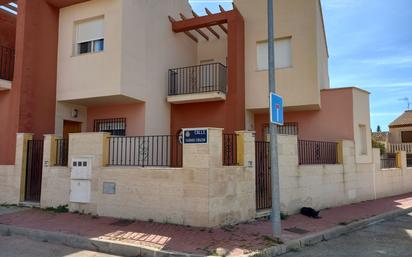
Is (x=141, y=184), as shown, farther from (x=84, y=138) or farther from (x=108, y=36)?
(x=108, y=36)

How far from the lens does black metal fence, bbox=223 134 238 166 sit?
32.2ft

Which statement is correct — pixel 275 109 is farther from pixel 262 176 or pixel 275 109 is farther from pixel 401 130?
pixel 401 130

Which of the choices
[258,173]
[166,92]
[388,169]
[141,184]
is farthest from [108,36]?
[388,169]

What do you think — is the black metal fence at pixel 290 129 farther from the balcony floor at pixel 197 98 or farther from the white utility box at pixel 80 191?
the white utility box at pixel 80 191

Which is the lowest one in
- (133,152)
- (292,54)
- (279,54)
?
(133,152)

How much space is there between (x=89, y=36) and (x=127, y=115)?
3276mm

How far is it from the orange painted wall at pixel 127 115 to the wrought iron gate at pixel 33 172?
2.97m

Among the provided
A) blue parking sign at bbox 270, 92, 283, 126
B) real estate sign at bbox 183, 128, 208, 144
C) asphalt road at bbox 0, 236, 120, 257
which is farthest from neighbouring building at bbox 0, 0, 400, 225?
asphalt road at bbox 0, 236, 120, 257

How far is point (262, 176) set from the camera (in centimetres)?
1071

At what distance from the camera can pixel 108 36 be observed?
12.4m

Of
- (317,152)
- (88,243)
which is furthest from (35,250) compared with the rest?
(317,152)

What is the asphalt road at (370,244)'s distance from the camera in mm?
7426

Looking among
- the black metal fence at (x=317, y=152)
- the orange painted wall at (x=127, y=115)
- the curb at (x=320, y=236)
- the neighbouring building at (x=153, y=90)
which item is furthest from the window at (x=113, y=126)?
the curb at (x=320, y=236)

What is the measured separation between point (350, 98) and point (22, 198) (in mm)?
12970
